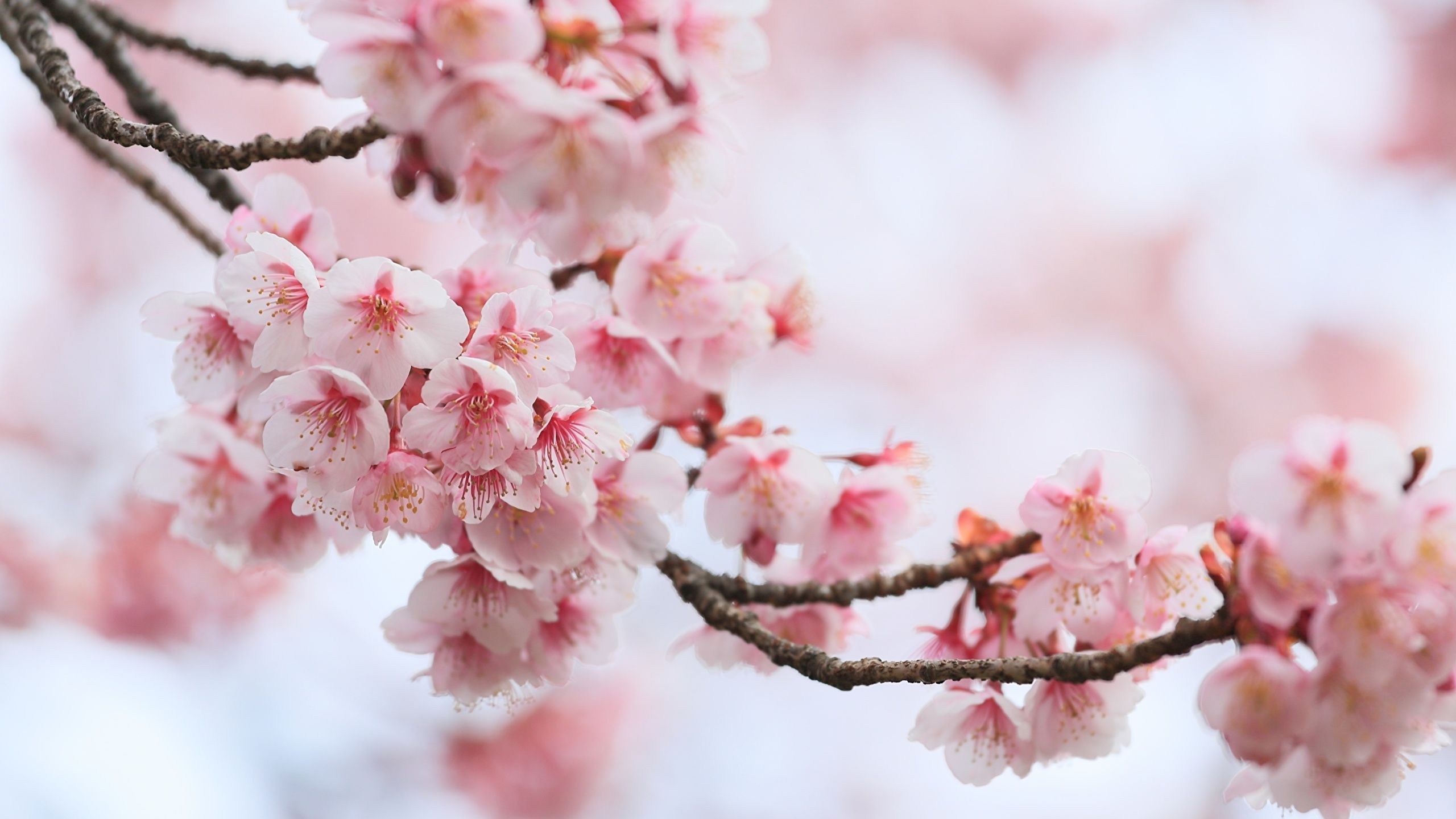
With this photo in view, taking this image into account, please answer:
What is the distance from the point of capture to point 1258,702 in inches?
22.3

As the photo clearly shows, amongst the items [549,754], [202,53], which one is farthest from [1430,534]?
[549,754]

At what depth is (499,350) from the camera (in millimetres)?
653

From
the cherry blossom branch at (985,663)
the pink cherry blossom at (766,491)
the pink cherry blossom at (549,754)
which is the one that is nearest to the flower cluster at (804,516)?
the pink cherry blossom at (766,491)

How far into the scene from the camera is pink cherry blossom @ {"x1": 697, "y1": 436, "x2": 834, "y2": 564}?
2.85ft

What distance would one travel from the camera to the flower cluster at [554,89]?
0.55 m

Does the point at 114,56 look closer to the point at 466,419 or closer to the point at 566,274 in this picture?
the point at 566,274

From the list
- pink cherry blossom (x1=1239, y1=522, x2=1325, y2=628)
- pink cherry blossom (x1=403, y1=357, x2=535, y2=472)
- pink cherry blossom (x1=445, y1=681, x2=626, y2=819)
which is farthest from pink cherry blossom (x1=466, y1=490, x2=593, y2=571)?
pink cherry blossom (x1=445, y1=681, x2=626, y2=819)

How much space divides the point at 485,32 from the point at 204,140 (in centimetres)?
22

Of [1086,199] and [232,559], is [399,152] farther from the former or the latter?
[1086,199]

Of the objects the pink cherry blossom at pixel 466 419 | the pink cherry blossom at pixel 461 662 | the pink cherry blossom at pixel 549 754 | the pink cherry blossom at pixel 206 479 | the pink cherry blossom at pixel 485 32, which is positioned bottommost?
the pink cherry blossom at pixel 549 754

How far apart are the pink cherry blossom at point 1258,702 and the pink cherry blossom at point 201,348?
691mm

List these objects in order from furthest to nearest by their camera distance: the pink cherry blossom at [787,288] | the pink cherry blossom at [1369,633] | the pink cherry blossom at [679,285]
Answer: the pink cherry blossom at [787,288] < the pink cherry blossom at [679,285] < the pink cherry blossom at [1369,633]

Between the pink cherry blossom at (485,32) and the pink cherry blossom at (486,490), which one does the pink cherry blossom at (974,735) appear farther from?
the pink cherry blossom at (485,32)

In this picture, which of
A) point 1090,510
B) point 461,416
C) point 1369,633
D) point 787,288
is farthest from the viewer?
point 787,288
